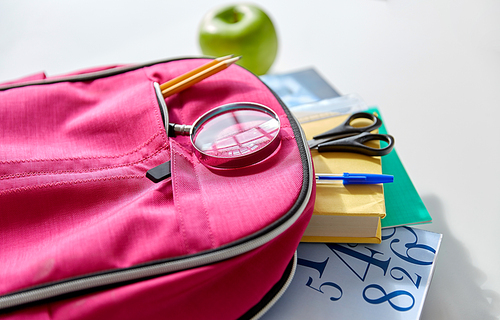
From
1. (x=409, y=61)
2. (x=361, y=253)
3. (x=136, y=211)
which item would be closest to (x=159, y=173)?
(x=136, y=211)

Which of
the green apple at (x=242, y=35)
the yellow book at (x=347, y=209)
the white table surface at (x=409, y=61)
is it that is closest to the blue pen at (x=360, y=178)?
the yellow book at (x=347, y=209)

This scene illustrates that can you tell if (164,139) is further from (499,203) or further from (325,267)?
(499,203)

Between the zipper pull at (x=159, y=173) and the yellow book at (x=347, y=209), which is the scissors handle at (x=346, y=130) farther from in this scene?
the zipper pull at (x=159, y=173)

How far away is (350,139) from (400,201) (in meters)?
0.11

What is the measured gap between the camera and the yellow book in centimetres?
48

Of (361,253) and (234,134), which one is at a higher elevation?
(234,134)

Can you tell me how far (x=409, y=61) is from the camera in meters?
0.85

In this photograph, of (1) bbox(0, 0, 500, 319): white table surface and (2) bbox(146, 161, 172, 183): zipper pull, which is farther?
(1) bbox(0, 0, 500, 319): white table surface

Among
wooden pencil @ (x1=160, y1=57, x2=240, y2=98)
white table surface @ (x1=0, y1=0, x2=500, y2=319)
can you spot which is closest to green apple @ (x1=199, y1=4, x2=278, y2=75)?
white table surface @ (x1=0, y1=0, x2=500, y2=319)

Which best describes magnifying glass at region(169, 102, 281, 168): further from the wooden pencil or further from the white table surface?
the white table surface

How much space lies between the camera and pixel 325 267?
49 cm

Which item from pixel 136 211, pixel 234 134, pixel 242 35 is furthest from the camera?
pixel 242 35

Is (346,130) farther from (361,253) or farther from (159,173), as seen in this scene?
(159,173)

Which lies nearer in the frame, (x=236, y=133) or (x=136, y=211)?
(x=136, y=211)
